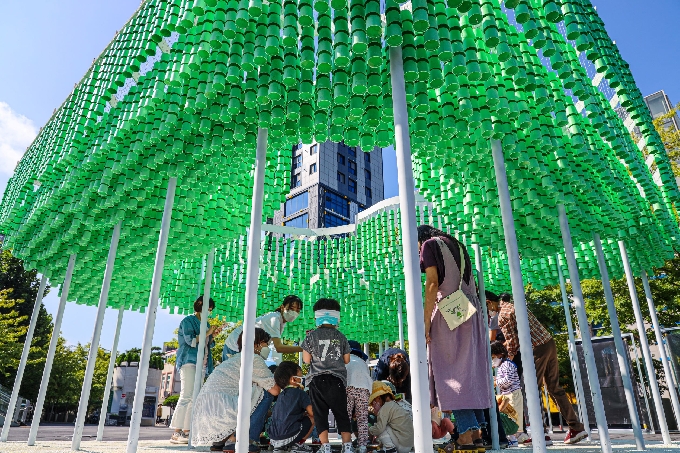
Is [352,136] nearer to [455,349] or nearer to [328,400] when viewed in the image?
[455,349]

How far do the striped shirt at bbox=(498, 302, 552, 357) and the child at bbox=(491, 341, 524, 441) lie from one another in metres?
0.61

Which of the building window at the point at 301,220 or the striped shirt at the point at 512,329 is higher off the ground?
the building window at the point at 301,220

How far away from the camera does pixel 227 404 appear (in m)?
4.69

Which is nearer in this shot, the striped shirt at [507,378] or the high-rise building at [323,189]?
the striped shirt at [507,378]

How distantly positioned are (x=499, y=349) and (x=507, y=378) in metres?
0.41

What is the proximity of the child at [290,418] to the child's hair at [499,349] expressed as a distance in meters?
2.98

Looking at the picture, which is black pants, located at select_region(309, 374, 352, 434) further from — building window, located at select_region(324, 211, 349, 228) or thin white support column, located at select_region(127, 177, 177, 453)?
building window, located at select_region(324, 211, 349, 228)

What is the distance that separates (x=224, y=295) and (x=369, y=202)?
37638 mm

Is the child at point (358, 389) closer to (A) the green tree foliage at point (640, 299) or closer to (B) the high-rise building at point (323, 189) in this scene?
(A) the green tree foliage at point (640, 299)

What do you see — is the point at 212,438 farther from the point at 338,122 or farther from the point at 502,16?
the point at 502,16

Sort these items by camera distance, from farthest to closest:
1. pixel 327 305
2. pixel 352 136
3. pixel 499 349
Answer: pixel 499 349 < pixel 327 305 < pixel 352 136

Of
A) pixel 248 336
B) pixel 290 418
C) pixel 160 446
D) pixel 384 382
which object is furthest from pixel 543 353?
pixel 160 446

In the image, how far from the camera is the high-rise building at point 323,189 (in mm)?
41125

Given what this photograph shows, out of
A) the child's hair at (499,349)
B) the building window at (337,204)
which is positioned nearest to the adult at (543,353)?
the child's hair at (499,349)
